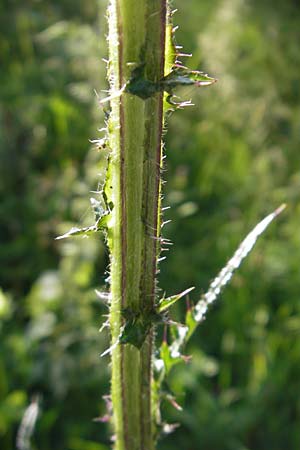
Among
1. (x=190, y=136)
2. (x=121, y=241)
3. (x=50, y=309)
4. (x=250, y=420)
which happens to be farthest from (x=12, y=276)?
(x=121, y=241)

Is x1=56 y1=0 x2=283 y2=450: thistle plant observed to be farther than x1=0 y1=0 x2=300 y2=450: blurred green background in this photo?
No

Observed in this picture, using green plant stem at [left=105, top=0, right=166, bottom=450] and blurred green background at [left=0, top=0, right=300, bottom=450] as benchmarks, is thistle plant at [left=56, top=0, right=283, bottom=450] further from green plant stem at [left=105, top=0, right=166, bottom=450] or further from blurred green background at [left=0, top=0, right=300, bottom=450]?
blurred green background at [left=0, top=0, right=300, bottom=450]

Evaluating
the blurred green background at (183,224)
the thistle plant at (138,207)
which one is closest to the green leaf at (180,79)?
the thistle plant at (138,207)

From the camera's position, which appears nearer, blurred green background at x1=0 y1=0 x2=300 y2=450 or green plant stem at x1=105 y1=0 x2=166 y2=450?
green plant stem at x1=105 y1=0 x2=166 y2=450

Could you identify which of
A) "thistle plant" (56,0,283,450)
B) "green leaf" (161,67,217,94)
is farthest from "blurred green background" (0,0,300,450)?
"green leaf" (161,67,217,94)

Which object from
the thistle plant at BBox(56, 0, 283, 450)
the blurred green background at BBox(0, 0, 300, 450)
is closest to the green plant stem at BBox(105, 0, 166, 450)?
the thistle plant at BBox(56, 0, 283, 450)

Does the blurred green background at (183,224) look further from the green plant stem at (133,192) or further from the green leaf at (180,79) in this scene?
the green leaf at (180,79)

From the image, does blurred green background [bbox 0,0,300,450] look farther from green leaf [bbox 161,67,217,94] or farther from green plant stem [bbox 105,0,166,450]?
green leaf [bbox 161,67,217,94]
